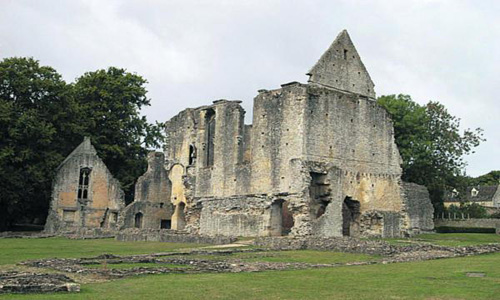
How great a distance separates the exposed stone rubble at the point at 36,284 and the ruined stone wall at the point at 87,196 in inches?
1124

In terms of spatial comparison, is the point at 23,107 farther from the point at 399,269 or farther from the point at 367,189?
the point at 399,269

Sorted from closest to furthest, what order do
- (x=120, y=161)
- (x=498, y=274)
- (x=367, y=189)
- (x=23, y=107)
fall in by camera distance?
1. (x=498, y=274)
2. (x=367, y=189)
3. (x=23, y=107)
4. (x=120, y=161)

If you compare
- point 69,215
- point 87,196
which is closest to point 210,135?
point 87,196

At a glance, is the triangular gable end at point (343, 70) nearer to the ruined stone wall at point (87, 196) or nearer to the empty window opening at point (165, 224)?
the empty window opening at point (165, 224)

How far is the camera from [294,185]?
102ft

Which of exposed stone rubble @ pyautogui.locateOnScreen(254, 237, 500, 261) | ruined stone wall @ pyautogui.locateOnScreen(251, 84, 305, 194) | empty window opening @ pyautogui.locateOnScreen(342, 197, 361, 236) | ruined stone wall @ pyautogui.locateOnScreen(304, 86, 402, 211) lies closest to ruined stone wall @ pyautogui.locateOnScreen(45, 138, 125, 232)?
ruined stone wall @ pyautogui.locateOnScreen(251, 84, 305, 194)

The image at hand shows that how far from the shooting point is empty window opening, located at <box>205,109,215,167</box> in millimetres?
38562

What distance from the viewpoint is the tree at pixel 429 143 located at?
43.5 m

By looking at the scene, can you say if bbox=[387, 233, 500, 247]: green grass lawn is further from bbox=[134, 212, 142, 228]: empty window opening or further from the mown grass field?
bbox=[134, 212, 142, 228]: empty window opening

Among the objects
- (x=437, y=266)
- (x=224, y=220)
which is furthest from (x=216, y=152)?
(x=437, y=266)

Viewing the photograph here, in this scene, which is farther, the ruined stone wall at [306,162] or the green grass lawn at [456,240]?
the ruined stone wall at [306,162]

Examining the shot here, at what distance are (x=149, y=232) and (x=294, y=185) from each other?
795 centimetres

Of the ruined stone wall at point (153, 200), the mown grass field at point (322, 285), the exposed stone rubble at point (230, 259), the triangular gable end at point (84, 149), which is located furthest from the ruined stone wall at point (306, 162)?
the mown grass field at point (322, 285)

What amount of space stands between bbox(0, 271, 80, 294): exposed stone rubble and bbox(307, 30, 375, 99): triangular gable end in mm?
24731
